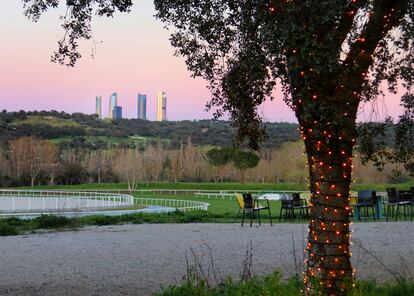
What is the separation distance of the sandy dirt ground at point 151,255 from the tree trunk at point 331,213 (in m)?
0.67

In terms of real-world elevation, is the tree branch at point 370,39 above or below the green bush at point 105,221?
above

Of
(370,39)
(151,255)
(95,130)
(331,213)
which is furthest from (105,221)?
(95,130)

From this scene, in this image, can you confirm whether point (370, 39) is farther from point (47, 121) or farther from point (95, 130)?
point (47, 121)

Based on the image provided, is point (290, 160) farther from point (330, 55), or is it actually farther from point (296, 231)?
point (330, 55)

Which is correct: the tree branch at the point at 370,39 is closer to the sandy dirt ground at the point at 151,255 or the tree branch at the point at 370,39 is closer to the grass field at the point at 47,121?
the sandy dirt ground at the point at 151,255

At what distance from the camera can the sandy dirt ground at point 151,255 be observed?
8.66m

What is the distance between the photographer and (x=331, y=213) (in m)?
5.55

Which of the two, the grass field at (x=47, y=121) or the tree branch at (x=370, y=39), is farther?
the grass field at (x=47, y=121)

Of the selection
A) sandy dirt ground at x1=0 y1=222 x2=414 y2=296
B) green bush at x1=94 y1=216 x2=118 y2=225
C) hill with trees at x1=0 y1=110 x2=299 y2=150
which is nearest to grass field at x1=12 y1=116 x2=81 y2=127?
hill with trees at x1=0 y1=110 x2=299 y2=150

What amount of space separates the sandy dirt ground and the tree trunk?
2.19 ft

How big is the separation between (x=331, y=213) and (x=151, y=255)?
711 centimetres

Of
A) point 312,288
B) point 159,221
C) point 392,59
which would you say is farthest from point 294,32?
point 159,221

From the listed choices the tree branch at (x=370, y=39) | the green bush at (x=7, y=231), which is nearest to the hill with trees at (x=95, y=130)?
the green bush at (x=7, y=231)

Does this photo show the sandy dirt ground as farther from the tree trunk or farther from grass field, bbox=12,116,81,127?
grass field, bbox=12,116,81,127
